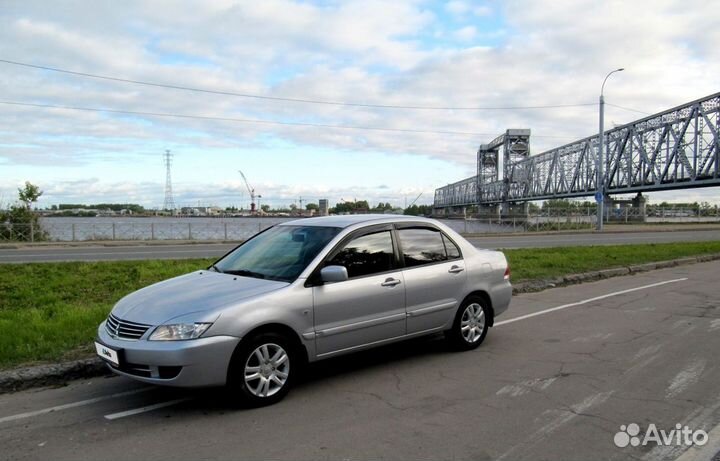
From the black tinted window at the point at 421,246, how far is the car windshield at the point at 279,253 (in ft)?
2.87

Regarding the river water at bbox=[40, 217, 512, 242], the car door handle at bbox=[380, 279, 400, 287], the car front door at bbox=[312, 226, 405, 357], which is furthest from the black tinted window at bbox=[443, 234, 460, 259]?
the river water at bbox=[40, 217, 512, 242]

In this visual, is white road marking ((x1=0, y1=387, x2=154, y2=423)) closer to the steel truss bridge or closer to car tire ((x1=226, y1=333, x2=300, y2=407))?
car tire ((x1=226, y1=333, x2=300, y2=407))

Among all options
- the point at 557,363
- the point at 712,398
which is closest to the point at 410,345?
the point at 557,363

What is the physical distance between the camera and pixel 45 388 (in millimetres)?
5359

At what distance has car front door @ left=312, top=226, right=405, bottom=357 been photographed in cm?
521

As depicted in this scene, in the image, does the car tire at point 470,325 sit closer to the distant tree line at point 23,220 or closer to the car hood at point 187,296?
the car hood at point 187,296

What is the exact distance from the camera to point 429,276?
6188 millimetres

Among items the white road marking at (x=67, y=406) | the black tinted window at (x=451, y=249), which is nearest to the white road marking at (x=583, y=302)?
the black tinted window at (x=451, y=249)

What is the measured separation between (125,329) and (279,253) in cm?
167

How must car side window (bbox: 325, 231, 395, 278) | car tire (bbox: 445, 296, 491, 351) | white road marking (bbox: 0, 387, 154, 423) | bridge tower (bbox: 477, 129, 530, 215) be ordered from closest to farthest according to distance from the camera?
1. white road marking (bbox: 0, 387, 154, 423)
2. car side window (bbox: 325, 231, 395, 278)
3. car tire (bbox: 445, 296, 491, 351)
4. bridge tower (bbox: 477, 129, 530, 215)

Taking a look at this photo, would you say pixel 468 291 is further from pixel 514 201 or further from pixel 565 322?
pixel 514 201

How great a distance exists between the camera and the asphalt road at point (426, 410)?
395 cm

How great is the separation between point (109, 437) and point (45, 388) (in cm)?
164

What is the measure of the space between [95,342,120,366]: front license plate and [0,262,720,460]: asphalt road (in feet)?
1.43
